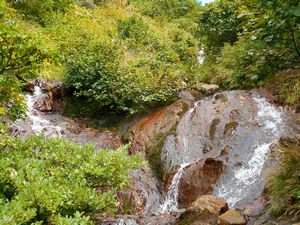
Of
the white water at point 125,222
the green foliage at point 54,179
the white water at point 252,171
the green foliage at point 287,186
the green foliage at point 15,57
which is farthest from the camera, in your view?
the white water at point 252,171

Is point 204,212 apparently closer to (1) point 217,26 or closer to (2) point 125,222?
(2) point 125,222

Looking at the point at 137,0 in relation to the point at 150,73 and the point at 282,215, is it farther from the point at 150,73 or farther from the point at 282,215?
the point at 282,215

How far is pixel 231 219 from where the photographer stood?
17.0ft

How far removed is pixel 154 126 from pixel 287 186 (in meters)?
5.29

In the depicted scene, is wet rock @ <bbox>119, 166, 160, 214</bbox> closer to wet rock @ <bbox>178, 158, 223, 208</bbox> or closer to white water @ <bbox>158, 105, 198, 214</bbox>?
white water @ <bbox>158, 105, 198, 214</bbox>

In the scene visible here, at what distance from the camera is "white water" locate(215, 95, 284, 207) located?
22.8ft

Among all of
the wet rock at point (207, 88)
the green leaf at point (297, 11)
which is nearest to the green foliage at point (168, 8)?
the wet rock at point (207, 88)

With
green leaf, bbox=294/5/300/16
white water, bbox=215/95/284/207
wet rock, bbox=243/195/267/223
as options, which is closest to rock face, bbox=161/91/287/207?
white water, bbox=215/95/284/207

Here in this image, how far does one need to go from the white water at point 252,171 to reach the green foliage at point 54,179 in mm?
3205

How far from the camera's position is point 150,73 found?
11367 mm

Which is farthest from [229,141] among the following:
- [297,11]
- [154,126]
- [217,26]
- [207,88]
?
[217,26]

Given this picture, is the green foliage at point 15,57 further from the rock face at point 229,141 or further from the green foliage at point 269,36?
the rock face at point 229,141

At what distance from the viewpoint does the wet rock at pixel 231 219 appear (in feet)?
16.8

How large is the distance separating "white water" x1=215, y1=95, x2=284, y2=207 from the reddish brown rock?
7.29 ft
